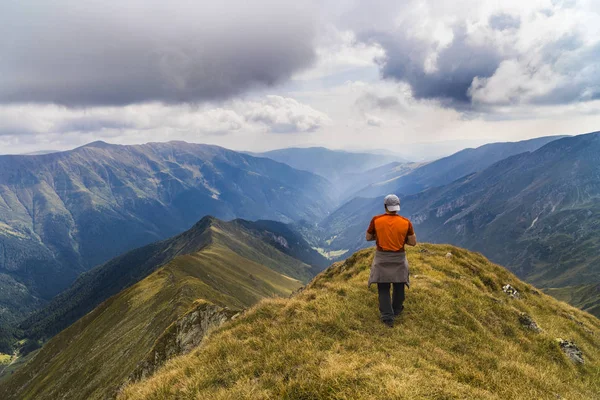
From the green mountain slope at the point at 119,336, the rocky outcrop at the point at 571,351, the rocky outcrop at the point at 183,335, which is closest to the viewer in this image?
the rocky outcrop at the point at 571,351

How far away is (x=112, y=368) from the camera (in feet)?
203

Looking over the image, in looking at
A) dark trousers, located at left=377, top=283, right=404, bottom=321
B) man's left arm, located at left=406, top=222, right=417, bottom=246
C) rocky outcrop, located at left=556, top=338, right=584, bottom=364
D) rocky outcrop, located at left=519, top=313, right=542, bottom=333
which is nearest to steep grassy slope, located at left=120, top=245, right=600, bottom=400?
rocky outcrop, located at left=519, top=313, right=542, bottom=333

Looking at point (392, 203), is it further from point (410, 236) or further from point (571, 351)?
point (571, 351)

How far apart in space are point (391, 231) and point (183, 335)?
2456 centimetres

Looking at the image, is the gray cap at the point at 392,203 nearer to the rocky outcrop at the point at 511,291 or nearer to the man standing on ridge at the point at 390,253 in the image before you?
the man standing on ridge at the point at 390,253

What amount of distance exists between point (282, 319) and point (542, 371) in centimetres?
973

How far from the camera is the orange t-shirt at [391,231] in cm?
1365

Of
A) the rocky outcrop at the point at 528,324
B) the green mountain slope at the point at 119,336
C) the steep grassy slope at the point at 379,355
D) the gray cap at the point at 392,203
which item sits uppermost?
the gray cap at the point at 392,203

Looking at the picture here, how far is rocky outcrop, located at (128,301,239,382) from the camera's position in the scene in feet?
88.3

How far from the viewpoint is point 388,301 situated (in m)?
13.6

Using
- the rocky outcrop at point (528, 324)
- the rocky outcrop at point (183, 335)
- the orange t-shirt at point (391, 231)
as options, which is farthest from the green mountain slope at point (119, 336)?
the rocky outcrop at point (528, 324)

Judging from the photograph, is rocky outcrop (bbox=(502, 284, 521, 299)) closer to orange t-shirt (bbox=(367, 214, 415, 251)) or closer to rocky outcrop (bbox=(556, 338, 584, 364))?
rocky outcrop (bbox=(556, 338, 584, 364))

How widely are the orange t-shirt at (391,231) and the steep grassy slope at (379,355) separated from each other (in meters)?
3.19

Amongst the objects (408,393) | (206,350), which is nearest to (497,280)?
(408,393)
